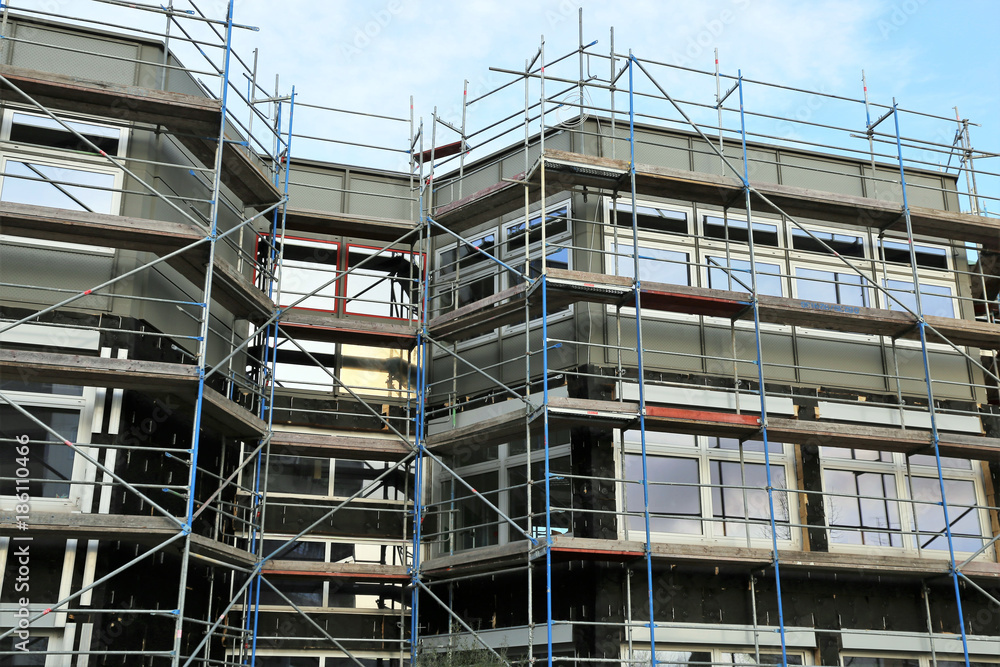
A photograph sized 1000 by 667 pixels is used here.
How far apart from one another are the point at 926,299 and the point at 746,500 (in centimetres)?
571

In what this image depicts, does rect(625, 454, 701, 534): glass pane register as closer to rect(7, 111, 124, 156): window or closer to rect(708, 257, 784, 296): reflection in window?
rect(708, 257, 784, 296): reflection in window

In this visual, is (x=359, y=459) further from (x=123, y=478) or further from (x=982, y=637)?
(x=982, y=637)

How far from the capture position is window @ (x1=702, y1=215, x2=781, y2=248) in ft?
59.5

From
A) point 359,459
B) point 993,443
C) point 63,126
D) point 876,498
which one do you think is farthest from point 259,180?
point 993,443

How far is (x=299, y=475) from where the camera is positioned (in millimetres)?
17562

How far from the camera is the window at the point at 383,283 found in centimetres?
1909

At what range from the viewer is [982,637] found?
16188mm

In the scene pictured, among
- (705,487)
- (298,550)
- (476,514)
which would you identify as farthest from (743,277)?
(298,550)

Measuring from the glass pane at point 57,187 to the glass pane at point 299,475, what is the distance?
5086 mm

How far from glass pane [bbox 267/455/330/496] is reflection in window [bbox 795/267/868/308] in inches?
352

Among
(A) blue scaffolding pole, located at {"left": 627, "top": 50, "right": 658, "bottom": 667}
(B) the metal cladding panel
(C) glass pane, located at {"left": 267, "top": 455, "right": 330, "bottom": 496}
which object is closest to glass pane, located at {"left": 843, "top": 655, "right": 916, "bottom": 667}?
(A) blue scaffolding pole, located at {"left": 627, "top": 50, "right": 658, "bottom": 667}

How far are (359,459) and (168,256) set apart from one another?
5.17 m

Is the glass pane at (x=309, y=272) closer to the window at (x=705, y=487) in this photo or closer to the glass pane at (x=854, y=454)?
the window at (x=705, y=487)

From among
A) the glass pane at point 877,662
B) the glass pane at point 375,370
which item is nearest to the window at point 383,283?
the glass pane at point 375,370
